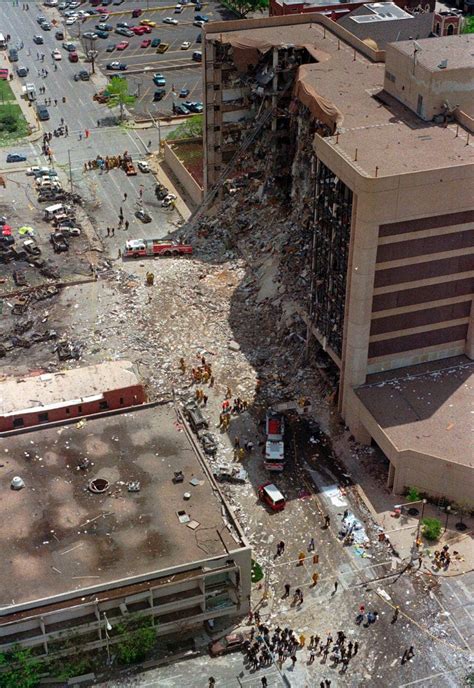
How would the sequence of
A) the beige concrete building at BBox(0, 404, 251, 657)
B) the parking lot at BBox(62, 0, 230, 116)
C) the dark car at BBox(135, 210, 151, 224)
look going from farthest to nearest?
the parking lot at BBox(62, 0, 230, 116)
the dark car at BBox(135, 210, 151, 224)
the beige concrete building at BBox(0, 404, 251, 657)

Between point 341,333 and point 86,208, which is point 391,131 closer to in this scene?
point 341,333

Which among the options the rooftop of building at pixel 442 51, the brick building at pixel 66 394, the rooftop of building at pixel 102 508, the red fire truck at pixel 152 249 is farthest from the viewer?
the red fire truck at pixel 152 249

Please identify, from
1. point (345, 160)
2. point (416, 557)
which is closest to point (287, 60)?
point (345, 160)

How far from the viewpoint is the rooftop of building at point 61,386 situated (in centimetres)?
6316

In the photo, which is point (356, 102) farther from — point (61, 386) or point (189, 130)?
point (189, 130)

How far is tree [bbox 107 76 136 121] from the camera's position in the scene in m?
119

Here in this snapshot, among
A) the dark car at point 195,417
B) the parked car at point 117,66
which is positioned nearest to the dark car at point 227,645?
the dark car at point 195,417

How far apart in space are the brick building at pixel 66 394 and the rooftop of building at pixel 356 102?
72.9 feet

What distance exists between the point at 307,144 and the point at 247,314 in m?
16.0

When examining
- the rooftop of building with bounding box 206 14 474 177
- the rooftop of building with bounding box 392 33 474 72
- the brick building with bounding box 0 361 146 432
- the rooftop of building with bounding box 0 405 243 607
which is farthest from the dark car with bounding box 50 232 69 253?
the rooftop of building with bounding box 392 33 474 72

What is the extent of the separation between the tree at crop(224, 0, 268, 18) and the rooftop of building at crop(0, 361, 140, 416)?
330 feet

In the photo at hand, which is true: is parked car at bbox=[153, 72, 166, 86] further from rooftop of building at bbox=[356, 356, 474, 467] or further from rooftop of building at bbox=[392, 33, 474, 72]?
rooftop of building at bbox=[356, 356, 474, 467]

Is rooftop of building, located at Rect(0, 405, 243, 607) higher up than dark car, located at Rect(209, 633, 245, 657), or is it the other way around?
rooftop of building, located at Rect(0, 405, 243, 607)

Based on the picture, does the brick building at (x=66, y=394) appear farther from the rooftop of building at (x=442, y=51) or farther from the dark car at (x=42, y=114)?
the dark car at (x=42, y=114)
